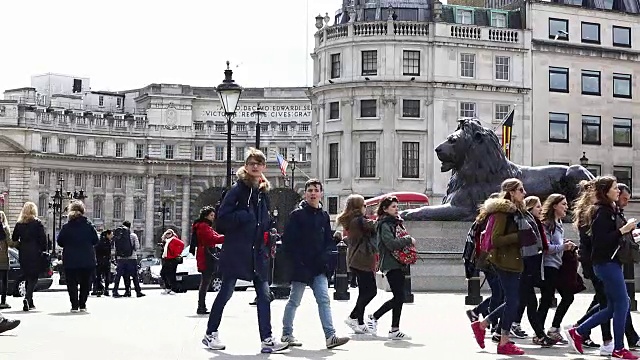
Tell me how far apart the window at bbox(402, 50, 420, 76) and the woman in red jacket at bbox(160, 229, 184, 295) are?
37.6 meters

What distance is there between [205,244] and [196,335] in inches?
193

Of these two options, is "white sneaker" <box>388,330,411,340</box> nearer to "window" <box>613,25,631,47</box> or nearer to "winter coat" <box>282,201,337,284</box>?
"winter coat" <box>282,201,337,284</box>

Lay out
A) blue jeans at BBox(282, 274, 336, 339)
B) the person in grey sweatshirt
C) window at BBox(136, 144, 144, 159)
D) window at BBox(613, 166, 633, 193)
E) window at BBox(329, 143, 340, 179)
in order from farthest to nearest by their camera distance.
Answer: window at BBox(136, 144, 144, 159) → window at BBox(613, 166, 633, 193) → window at BBox(329, 143, 340, 179) → the person in grey sweatshirt → blue jeans at BBox(282, 274, 336, 339)

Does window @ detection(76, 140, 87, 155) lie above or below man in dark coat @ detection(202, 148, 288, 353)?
above

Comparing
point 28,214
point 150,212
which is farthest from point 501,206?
point 150,212

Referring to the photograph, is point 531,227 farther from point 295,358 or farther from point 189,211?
point 189,211

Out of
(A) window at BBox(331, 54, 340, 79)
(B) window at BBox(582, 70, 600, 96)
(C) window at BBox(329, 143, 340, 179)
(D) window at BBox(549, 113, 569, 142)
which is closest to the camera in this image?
(C) window at BBox(329, 143, 340, 179)

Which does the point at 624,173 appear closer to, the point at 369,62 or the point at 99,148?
the point at 369,62

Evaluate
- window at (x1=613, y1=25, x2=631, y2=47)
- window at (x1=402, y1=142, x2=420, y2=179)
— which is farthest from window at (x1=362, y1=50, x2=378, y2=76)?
window at (x1=613, y1=25, x2=631, y2=47)

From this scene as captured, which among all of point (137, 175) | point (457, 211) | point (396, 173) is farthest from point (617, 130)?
point (137, 175)

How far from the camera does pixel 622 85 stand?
63688 mm

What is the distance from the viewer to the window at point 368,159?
59344mm

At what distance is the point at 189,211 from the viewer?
10412 centimetres

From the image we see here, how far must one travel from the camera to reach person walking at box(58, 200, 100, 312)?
1620 centimetres
